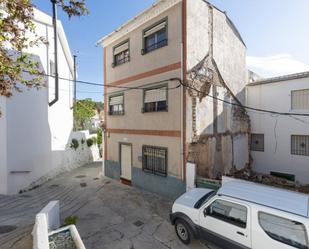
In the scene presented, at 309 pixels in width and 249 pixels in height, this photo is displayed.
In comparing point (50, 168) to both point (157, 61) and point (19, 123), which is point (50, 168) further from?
point (157, 61)

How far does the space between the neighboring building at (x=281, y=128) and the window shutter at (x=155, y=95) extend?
260 inches

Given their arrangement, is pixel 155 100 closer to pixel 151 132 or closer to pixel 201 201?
pixel 151 132

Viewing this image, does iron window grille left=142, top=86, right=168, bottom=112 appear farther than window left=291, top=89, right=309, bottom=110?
No

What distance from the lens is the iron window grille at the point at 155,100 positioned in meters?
8.71

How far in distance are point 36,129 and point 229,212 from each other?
10.7 metres

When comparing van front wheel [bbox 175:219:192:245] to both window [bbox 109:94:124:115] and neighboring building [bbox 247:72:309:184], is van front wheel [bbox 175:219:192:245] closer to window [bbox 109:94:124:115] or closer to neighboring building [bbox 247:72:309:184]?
window [bbox 109:94:124:115]

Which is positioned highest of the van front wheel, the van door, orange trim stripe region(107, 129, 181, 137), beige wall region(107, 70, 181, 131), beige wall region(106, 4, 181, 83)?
beige wall region(106, 4, 181, 83)

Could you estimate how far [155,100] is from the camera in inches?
358

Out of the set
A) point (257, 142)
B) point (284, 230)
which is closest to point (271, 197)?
point (284, 230)

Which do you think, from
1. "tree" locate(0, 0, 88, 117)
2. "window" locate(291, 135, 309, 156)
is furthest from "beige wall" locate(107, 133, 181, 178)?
"window" locate(291, 135, 309, 156)

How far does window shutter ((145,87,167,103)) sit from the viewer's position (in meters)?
8.72

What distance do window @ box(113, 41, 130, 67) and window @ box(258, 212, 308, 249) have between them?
9.47 metres

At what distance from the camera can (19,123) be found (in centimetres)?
973

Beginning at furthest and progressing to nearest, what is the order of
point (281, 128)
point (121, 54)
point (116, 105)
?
point (116, 105) → point (121, 54) → point (281, 128)
